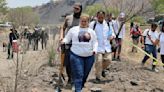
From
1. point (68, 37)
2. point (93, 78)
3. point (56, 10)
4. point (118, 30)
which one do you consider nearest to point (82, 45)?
point (68, 37)

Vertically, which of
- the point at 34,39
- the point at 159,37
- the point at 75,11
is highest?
the point at 75,11

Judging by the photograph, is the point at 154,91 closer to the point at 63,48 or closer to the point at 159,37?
the point at 63,48

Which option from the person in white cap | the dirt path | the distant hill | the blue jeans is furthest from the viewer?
the distant hill

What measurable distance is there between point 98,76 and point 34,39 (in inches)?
766

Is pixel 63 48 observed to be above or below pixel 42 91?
above

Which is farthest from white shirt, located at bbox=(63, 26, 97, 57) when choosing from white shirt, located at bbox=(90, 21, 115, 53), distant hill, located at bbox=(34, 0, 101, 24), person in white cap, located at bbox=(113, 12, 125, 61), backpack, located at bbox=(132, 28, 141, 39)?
backpack, located at bbox=(132, 28, 141, 39)

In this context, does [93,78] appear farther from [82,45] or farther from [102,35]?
[82,45]

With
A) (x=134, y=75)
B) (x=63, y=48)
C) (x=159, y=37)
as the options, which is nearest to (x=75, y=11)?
(x=63, y=48)

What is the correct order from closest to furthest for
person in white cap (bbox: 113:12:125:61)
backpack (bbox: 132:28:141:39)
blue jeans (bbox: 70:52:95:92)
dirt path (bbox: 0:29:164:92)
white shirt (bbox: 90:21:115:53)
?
blue jeans (bbox: 70:52:95:92) → dirt path (bbox: 0:29:164:92) → white shirt (bbox: 90:21:115:53) → person in white cap (bbox: 113:12:125:61) → backpack (bbox: 132:28:141:39)

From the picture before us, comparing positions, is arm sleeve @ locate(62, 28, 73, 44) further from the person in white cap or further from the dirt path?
the person in white cap

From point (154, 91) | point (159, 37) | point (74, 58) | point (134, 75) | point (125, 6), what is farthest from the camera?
point (125, 6)

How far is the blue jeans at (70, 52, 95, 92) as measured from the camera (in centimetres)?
812

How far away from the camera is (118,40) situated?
1539 centimetres

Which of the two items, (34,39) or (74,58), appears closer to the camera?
(74,58)
